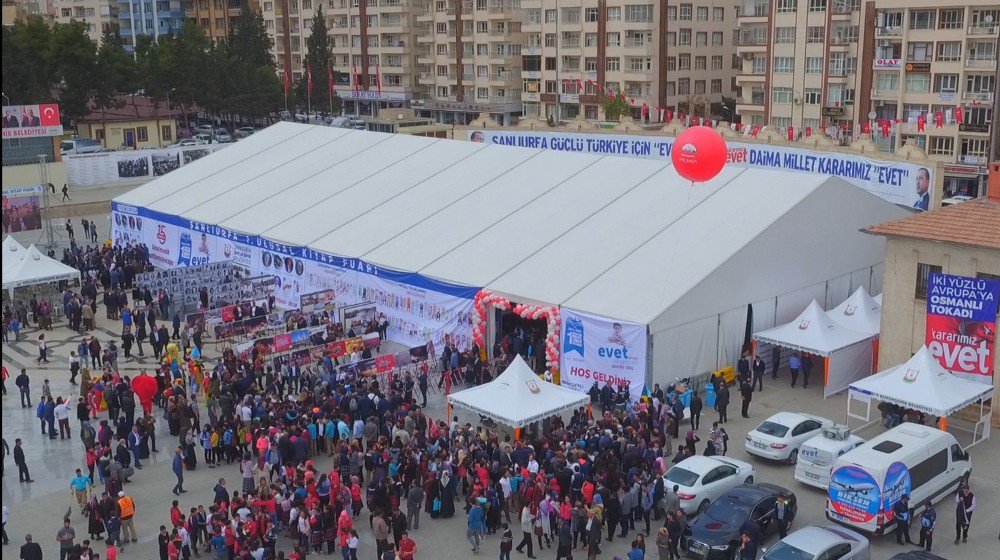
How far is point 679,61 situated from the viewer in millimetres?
78938

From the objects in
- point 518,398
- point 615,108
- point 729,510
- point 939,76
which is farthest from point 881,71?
point 729,510

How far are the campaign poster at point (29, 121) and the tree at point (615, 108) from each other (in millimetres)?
35738

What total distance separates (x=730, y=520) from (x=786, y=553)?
1.63 m

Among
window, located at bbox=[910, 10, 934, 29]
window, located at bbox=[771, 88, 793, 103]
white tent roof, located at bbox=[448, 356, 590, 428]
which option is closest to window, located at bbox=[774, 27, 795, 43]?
window, located at bbox=[771, 88, 793, 103]

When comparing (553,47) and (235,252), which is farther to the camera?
(553,47)

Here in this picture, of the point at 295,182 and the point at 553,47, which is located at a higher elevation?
the point at 553,47

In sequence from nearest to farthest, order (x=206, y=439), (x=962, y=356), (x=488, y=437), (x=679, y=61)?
(x=488, y=437) → (x=206, y=439) → (x=962, y=356) → (x=679, y=61)

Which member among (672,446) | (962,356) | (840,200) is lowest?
(672,446)

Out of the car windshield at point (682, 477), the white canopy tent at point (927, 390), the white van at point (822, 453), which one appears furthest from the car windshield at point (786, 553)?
the white canopy tent at point (927, 390)

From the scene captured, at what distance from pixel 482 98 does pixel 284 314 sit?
6401 centimetres

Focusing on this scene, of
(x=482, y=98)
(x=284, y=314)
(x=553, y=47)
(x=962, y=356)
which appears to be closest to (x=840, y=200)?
(x=962, y=356)

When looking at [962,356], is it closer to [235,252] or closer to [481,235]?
[481,235]

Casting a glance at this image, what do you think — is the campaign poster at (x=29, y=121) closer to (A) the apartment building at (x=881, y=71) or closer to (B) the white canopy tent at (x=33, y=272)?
(B) the white canopy tent at (x=33, y=272)

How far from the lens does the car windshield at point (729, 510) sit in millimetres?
16422
